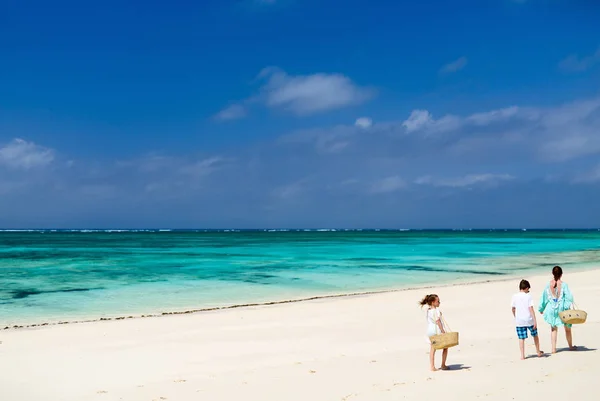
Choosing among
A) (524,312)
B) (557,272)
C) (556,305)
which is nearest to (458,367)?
(524,312)

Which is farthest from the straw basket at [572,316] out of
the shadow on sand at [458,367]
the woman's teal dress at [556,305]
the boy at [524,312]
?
the shadow on sand at [458,367]

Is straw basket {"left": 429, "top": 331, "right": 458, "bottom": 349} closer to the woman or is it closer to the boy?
the boy

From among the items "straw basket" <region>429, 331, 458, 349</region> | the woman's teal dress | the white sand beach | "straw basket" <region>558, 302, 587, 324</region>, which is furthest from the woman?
"straw basket" <region>429, 331, 458, 349</region>

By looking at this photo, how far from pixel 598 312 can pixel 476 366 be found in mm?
8458

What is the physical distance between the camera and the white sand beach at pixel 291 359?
8.88m

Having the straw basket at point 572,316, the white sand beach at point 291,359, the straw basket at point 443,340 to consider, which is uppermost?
the straw basket at point 572,316

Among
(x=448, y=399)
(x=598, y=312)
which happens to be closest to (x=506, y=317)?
(x=598, y=312)

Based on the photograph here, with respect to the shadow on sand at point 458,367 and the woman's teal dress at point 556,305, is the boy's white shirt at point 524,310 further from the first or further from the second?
the shadow on sand at point 458,367

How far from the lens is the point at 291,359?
455 inches

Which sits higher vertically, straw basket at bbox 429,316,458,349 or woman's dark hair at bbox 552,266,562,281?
woman's dark hair at bbox 552,266,562,281

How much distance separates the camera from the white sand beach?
8.88 metres

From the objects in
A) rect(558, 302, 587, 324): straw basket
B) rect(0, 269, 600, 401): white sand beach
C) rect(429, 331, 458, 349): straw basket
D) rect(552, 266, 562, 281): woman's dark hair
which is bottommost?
rect(0, 269, 600, 401): white sand beach

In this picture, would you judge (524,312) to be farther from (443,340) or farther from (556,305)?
(443,340)

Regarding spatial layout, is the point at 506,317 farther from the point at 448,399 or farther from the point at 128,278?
the point at 128,278
